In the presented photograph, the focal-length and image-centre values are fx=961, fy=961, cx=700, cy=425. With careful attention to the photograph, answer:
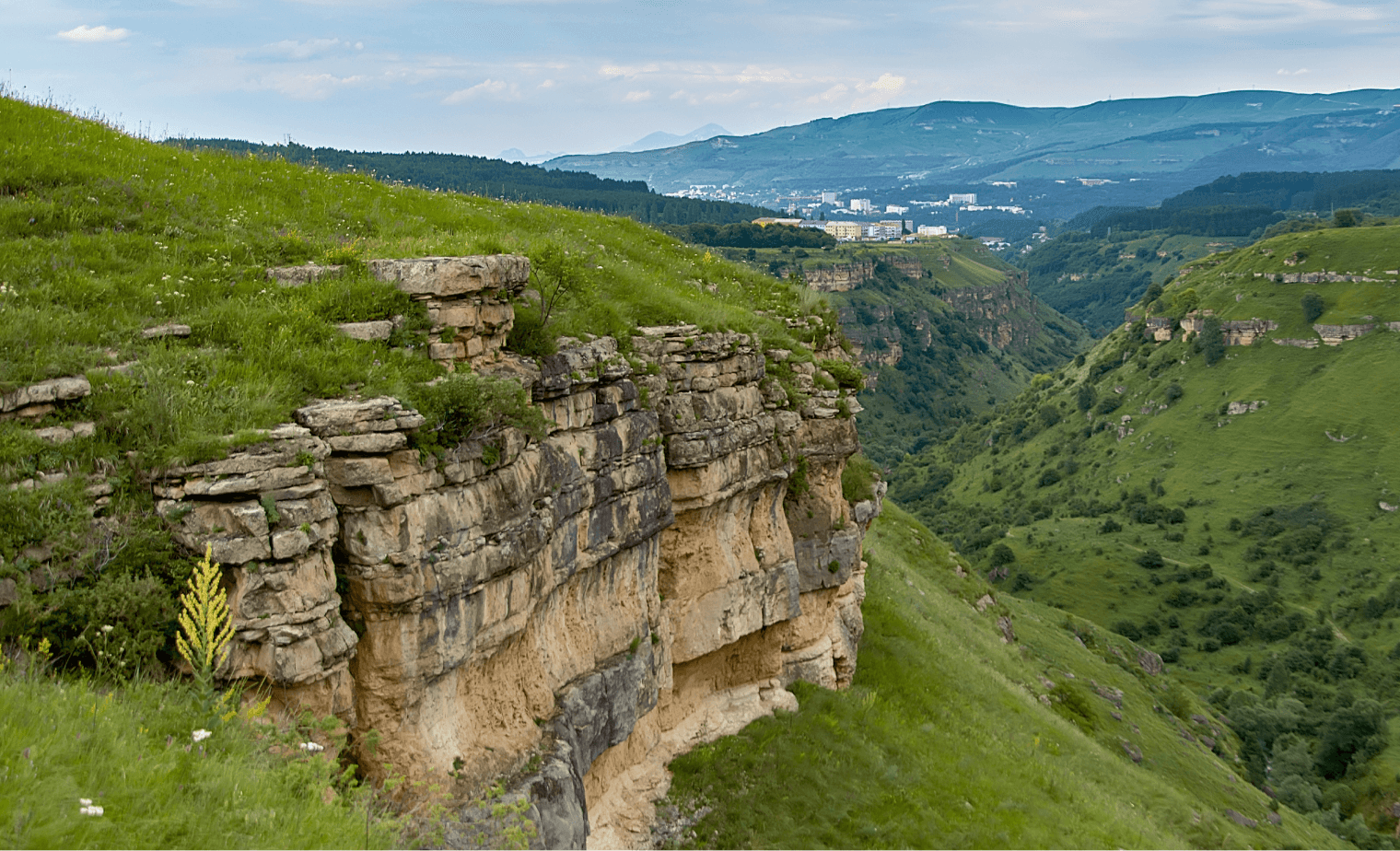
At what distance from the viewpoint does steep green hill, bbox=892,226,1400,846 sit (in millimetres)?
87188

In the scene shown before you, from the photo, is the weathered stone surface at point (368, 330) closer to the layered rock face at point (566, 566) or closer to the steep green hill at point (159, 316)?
the steep green hill at point (159, 316)

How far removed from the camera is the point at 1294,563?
4341 inches

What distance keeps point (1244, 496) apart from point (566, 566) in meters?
130

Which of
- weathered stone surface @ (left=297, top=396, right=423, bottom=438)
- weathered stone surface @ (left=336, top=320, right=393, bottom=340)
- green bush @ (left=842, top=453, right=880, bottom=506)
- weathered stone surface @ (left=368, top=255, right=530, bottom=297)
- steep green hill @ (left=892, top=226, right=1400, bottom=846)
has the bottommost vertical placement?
steep green hill @ (left=892, top=226, right=1400, bottom=846)

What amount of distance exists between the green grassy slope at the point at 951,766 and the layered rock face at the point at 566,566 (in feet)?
5.34

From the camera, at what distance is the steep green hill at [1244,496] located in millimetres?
87188

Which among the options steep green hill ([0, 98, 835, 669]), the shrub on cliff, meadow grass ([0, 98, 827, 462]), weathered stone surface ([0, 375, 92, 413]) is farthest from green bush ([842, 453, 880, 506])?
weathered stone surface ([0, 375, 92, 413])

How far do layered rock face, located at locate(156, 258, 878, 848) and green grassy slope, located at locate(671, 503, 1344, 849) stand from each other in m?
1.63

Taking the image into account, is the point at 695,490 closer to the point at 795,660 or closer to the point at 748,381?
the point at 748,381

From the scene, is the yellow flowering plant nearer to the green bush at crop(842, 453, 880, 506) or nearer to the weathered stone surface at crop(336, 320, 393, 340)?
the weathered stone surface at crop(336, 320, 393, 340)

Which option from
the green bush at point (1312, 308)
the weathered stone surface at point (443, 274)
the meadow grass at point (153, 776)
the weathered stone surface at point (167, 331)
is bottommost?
the green bush at point (1312, 308)

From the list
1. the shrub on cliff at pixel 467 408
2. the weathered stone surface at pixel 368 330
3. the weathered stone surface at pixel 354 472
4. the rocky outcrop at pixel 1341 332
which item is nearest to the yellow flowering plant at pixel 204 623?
the weathered stone surface at pixel 354 472

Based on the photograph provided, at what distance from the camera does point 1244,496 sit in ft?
414

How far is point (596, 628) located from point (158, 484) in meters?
10.7
